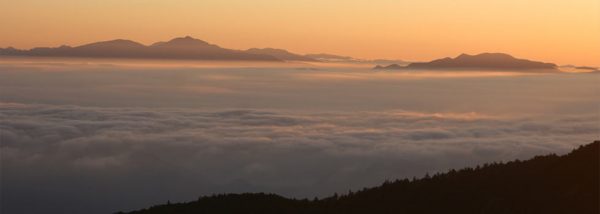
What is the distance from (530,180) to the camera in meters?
48.9

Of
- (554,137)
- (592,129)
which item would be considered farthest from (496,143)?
(592,129)

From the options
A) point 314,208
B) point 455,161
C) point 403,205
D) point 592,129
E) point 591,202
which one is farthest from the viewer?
point 592,129

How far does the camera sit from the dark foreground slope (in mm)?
43969

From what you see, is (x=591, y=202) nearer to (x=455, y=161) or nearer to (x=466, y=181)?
(x=466, y=181)

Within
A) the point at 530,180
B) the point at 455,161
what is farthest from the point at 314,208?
the point at 455,161

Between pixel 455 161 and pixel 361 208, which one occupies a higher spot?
pixel 361 208

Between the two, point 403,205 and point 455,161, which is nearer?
point 403,205

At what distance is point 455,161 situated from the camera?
173000 mm

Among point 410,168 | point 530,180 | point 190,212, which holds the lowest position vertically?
point 410,168

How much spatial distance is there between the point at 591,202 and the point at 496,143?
145685 millimetres

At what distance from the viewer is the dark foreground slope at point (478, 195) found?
44.0 metres

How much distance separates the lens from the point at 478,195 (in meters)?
46.4

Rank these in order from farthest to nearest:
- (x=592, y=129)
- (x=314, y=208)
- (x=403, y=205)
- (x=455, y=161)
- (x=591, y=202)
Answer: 1. (x=592, y=129)
2. (x=455, y=161)
3. (x=314, y=208)
4. (x=403, y=205)
5. (x=591, y=202)

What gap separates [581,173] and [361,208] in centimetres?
1424
